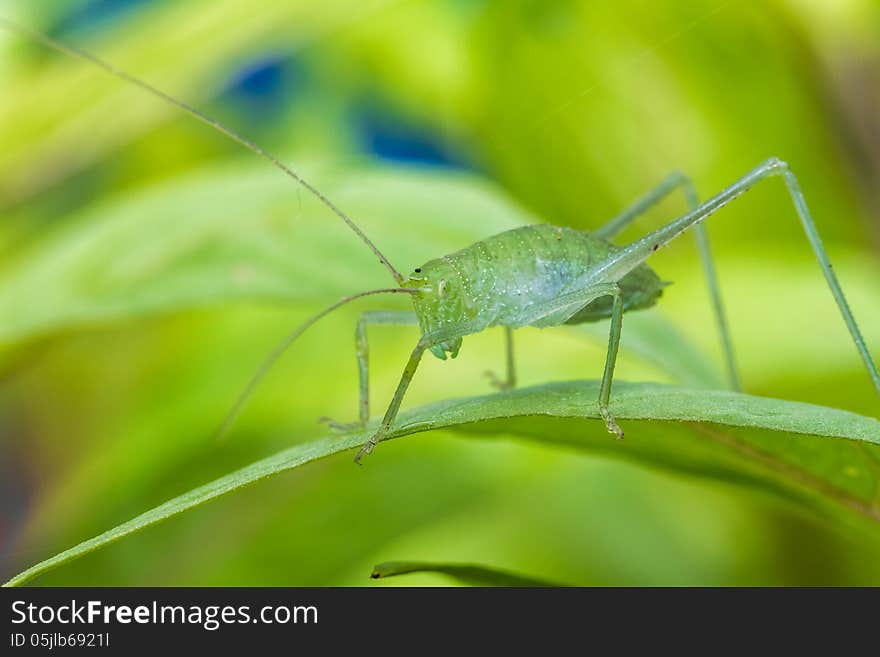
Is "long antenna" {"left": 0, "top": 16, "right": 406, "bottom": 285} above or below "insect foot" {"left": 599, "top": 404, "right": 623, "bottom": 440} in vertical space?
above

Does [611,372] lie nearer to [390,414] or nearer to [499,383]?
[390,414]

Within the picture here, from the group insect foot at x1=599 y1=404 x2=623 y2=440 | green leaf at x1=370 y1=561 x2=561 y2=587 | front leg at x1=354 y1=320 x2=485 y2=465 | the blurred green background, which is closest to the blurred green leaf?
the blurred green background

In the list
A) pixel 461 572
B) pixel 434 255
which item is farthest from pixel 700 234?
pixel 461 572

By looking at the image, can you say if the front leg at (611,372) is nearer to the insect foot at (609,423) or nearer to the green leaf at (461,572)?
the insect foot at (609,423)

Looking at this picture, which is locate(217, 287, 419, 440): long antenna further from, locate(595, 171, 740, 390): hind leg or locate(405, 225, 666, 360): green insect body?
locate(595, 171, 740, 390): hind leg

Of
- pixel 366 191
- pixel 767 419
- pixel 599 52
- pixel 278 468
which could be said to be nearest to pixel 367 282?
pixel 366 191

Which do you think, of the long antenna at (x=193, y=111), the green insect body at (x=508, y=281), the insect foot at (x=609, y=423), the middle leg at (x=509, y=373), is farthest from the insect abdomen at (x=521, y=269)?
the insect foot at (x=609, y=423)
